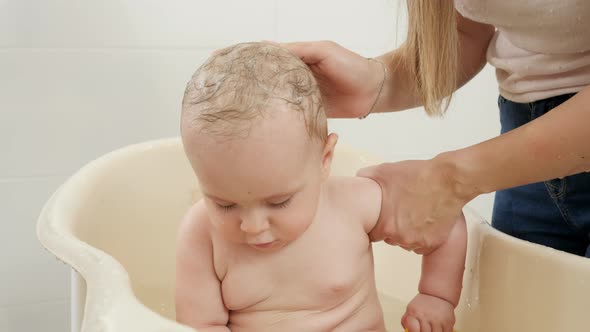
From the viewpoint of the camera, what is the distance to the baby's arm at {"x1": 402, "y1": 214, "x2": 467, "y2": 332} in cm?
81

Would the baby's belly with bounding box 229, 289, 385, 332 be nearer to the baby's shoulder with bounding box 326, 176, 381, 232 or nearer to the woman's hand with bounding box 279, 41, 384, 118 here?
the baby's shoulder with bounding box 326, 176, 381, 232

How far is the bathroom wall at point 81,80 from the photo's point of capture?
4.26 feet

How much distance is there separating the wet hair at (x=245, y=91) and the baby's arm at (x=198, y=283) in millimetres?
162

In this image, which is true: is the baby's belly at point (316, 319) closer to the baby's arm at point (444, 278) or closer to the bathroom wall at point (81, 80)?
the baby's arm at point (444, 278)

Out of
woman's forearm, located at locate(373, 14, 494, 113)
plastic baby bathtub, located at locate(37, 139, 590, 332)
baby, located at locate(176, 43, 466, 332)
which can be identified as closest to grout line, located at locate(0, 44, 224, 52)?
plastic baby bathtub, located at locate(37, 139, 590, 332)

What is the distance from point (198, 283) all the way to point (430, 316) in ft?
0.89

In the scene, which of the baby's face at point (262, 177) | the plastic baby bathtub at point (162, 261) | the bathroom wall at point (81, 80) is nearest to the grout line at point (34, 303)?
the bathroom wall at point (81, 80)

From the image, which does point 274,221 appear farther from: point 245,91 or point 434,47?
point 434,47

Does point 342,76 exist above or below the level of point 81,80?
above

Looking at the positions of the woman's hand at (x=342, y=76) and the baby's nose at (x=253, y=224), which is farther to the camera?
the woman's hand at (x=342, y=76)

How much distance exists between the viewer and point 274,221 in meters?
0.69

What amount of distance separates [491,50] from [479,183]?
274mm

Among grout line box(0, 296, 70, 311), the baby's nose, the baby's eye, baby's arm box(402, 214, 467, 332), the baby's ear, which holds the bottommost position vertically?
grout line box(0, 296, 70, 311)

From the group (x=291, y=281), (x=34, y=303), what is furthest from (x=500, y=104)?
(x=34, y=303)
